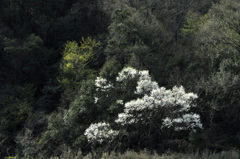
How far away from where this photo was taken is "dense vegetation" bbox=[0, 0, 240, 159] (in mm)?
11672

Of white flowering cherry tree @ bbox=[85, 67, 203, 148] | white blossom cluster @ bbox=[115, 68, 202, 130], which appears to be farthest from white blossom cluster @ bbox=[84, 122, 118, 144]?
white blossom cluster @ bbox=[115, 68, 202, 130]

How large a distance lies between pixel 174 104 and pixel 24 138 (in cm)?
1168

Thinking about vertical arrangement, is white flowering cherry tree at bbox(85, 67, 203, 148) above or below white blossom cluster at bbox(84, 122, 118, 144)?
above

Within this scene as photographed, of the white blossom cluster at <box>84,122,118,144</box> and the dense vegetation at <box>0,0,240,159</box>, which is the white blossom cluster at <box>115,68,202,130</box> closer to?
the dense vegetation at <box>0,0,240,159</box>

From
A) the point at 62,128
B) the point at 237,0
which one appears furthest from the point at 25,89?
the point at 237,0

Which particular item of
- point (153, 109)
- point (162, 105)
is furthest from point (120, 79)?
point (162, 105)

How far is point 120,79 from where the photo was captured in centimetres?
1172

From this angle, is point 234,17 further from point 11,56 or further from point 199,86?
point 11,56

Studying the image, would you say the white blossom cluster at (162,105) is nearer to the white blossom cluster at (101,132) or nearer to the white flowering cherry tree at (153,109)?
the white flowering cherry tree at (153,109)

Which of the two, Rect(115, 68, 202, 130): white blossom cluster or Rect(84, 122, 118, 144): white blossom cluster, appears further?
Rect(84, 122, 118, 144): white blossom cluster

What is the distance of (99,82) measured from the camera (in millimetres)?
12664

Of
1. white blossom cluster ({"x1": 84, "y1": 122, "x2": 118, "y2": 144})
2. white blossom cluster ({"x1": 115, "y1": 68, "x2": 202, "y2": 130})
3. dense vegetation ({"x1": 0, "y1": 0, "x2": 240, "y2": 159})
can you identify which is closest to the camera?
white blossom cluster ({"x1": 115, "y1": 68, "x2": 202, "y2": 130})

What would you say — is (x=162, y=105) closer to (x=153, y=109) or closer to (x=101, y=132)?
(x=153, y=109)

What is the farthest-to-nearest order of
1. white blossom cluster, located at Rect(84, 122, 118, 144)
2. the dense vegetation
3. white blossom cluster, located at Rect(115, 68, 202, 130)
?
the dense vegetation
white blossom cluster, located at Rect(84, 122, 118, 144)
white blossom cluster, located at Rect(115, 68, 202, 130)
